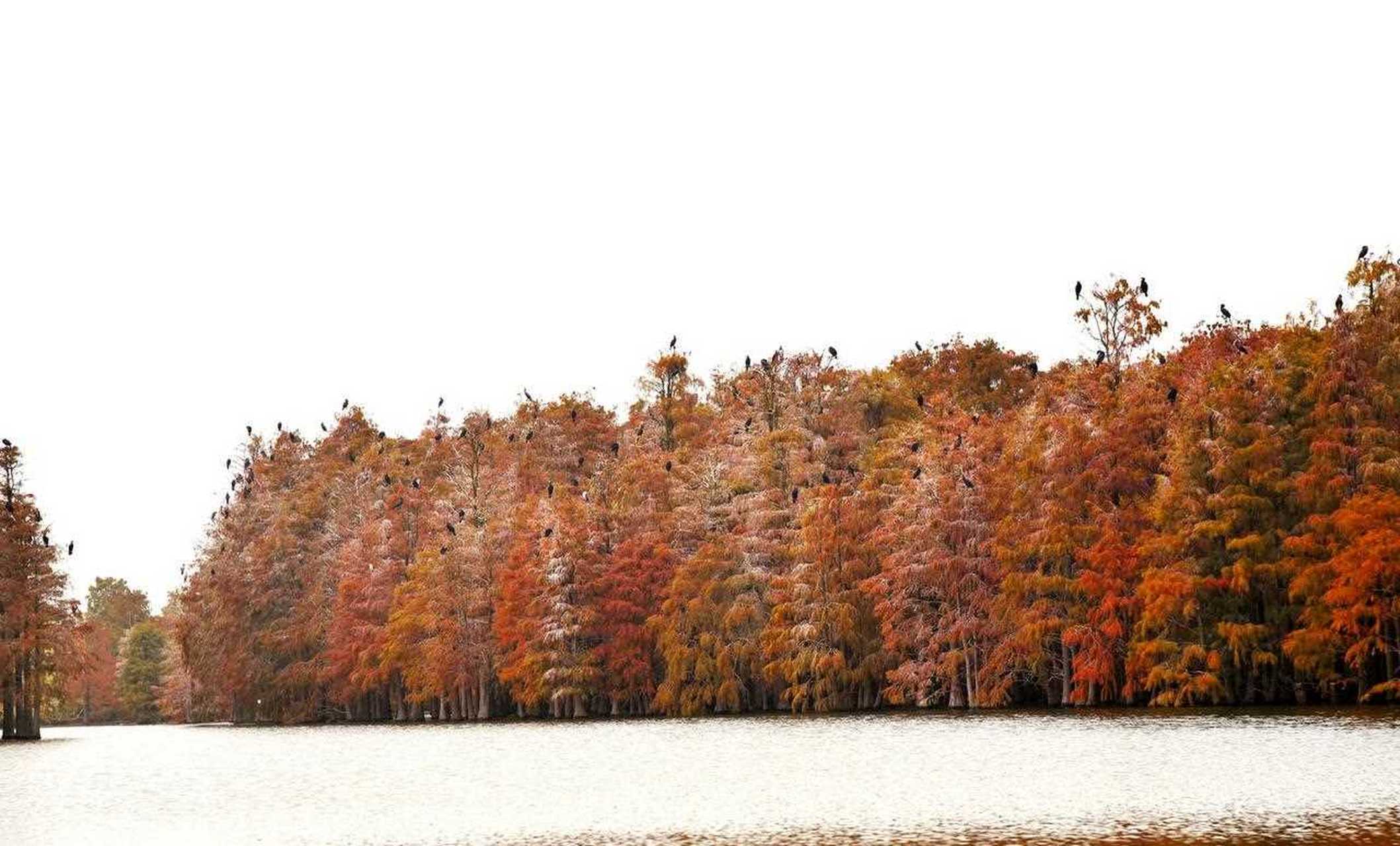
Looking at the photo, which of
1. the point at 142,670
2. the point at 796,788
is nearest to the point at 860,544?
the point at 796,788

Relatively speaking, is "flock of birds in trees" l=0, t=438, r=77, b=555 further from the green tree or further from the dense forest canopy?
the green tree

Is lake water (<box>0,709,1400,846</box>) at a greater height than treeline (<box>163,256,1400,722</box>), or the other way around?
treeline (<box>163,256,1400,722</box>)

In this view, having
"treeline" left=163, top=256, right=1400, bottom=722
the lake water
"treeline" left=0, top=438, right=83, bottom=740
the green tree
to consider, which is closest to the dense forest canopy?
"treeline" left=163, top=256, right=1400, bottom=722

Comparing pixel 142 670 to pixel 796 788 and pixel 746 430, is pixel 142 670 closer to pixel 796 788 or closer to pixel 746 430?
pixel 746 430

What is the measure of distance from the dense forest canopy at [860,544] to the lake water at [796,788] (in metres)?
6.34

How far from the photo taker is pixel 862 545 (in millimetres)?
74375

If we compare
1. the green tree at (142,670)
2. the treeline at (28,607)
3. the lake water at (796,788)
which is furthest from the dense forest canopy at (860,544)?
the green tree at (142,670)

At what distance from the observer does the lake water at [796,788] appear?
26.5 metres

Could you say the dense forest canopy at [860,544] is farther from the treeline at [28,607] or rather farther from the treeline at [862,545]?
the treeline at [28,607]

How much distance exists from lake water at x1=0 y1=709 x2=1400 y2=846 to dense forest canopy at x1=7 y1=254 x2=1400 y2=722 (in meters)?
6.34

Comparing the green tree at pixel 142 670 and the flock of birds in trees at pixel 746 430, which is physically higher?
the flock of birds in trees at pixel 746 430

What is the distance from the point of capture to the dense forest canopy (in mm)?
59125

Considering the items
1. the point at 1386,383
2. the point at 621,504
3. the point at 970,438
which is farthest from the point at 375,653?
the point at 1386,383

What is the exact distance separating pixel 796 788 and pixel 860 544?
4040cm
